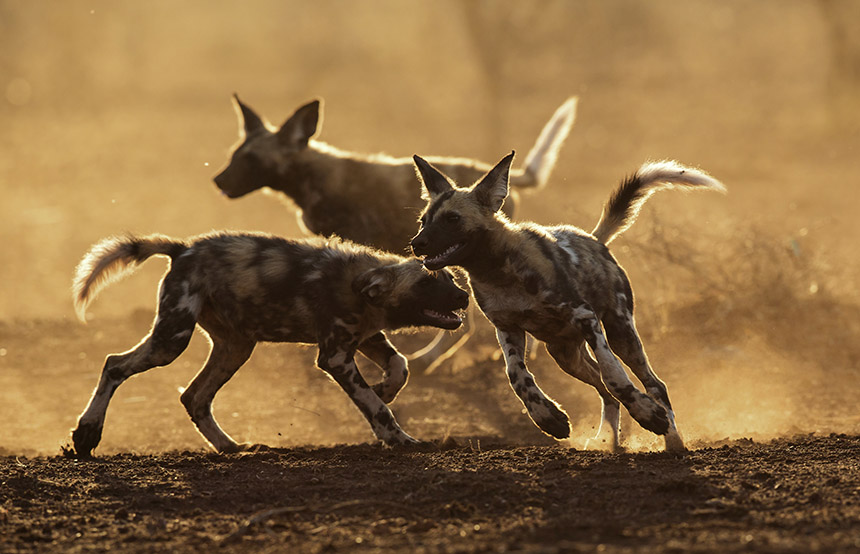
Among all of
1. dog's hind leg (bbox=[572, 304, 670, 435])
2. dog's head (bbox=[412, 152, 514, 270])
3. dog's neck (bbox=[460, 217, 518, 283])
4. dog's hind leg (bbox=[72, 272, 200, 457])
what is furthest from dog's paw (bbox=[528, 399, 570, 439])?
dog's hind leg (bbox=[72, 272, 200, 457])

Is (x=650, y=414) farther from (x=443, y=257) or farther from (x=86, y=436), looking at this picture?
(x=86, y=436)

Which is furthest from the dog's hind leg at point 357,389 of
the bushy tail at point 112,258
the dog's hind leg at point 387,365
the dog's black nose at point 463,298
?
the bushy tail at point 112,258

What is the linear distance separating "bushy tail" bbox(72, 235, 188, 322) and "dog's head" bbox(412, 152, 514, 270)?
1378 mm

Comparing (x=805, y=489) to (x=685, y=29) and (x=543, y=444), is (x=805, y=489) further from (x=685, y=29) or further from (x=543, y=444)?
(x=685, y=29)

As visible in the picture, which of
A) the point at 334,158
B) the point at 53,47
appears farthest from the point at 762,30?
the point at 334,158

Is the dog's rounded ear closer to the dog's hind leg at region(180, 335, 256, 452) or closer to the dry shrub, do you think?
the dog's hind leg at region(180, 335, 256, 452)

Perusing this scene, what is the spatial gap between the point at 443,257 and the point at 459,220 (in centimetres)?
18

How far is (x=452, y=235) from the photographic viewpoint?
5.63m

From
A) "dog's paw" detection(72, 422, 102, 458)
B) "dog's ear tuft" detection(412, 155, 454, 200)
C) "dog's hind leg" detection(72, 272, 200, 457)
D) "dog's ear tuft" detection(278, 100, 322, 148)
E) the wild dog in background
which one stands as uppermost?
"dog's ear tuft" detection(278, 100, 322, 148)

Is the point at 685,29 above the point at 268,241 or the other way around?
above

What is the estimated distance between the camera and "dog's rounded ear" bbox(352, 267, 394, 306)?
20.1 feet

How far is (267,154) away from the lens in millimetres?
8961

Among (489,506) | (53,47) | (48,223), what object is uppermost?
(53,47)

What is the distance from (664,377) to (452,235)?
9.42 ft
